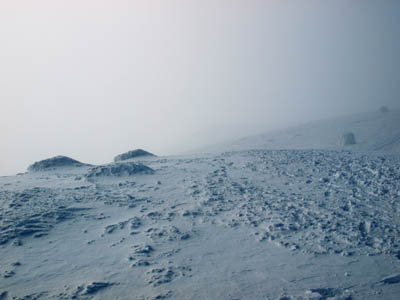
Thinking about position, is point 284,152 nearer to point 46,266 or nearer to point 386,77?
point 46,266

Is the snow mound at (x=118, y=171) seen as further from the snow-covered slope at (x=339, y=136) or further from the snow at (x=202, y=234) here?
the snow-covered slope at (x=339, y=136)

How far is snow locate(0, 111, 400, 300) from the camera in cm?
368

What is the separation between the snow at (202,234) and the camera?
3680 millimetres

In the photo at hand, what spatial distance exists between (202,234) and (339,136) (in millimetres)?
17317

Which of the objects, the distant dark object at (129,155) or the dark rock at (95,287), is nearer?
the dark rock at (95,287)

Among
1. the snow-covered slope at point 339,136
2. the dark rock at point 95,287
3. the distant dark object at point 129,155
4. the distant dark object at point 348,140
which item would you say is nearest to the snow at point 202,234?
the dark rock at point 95,287

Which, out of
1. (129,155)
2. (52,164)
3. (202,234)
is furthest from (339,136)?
(202,234)

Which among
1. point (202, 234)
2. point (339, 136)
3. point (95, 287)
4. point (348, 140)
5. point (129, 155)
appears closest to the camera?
point (95, 287)

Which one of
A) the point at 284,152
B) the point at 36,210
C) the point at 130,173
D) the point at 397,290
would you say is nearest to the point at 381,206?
the point at 397,290

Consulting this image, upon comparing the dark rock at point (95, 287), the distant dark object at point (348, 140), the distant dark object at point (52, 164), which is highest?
the distant dark object at point (52, 164)

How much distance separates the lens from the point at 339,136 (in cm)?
1964

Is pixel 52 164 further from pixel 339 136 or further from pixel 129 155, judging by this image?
pixel 339 136

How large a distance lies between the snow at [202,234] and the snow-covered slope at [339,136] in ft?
28.1

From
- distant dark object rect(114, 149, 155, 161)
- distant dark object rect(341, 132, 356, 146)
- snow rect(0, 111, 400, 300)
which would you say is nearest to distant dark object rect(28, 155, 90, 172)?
snow rect(0, 111, 400, 300)
